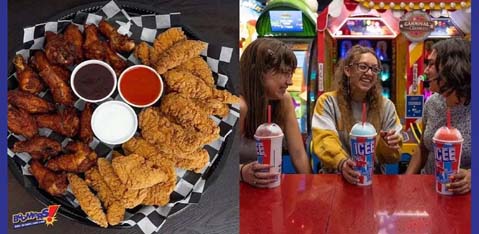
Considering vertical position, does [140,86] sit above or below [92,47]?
below

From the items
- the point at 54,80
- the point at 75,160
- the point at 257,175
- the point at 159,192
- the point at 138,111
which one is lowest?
the point at 257,175

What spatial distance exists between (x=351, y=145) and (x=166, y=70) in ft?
2.23

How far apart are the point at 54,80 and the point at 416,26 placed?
4.35ft

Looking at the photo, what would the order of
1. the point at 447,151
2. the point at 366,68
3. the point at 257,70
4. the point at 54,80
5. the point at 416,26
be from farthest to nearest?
the point at 416,26, the point at 366,68, the point at 257,70, the point at 447,151, the point at 54,80

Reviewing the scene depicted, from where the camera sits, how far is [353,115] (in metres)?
2.07

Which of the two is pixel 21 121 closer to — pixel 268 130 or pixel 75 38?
pixel 75 38

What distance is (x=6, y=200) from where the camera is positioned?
1.59 meters

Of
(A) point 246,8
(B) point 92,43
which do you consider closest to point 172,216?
(B) point 92,43

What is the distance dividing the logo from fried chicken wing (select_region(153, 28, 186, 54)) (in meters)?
0.50

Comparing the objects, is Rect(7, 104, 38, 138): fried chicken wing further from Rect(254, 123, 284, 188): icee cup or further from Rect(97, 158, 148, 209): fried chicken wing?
Rect(254, 123, 284, 188): icee cup

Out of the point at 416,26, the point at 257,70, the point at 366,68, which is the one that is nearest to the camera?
the point at 257,70

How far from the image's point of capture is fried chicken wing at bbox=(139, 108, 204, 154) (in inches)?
62.4

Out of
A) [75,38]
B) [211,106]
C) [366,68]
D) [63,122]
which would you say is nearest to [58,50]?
[75,38]

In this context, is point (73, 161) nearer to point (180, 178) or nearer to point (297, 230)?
point (180, 178)
